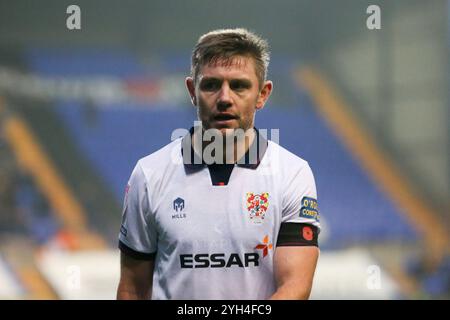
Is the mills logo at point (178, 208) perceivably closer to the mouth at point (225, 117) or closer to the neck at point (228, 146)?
the neck at point (228, 146)

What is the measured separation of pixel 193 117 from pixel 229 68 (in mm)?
5802

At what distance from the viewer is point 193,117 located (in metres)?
8.06

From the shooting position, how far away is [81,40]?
26.0ft

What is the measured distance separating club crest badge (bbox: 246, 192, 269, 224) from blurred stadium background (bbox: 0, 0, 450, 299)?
5.00m

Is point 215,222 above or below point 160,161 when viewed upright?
below

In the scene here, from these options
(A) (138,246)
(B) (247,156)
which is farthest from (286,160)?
(A) (138,246)

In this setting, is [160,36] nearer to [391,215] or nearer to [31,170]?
[31,170]

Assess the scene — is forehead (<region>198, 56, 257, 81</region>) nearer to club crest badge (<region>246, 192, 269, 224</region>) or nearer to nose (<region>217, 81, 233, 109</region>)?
nose (<region>217, 81, 233, 109</region>)

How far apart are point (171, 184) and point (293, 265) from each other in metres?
0.51

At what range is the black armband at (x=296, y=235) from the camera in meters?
2.23

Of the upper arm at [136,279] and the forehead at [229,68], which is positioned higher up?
the forehead at [229,68]

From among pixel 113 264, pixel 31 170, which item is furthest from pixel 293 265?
pixel 31 170

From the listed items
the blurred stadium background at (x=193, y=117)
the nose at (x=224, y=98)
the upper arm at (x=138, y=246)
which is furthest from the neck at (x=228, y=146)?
the blurred stadium background at (x=193, y=117)

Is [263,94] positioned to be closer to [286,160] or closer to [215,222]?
[286,160]
